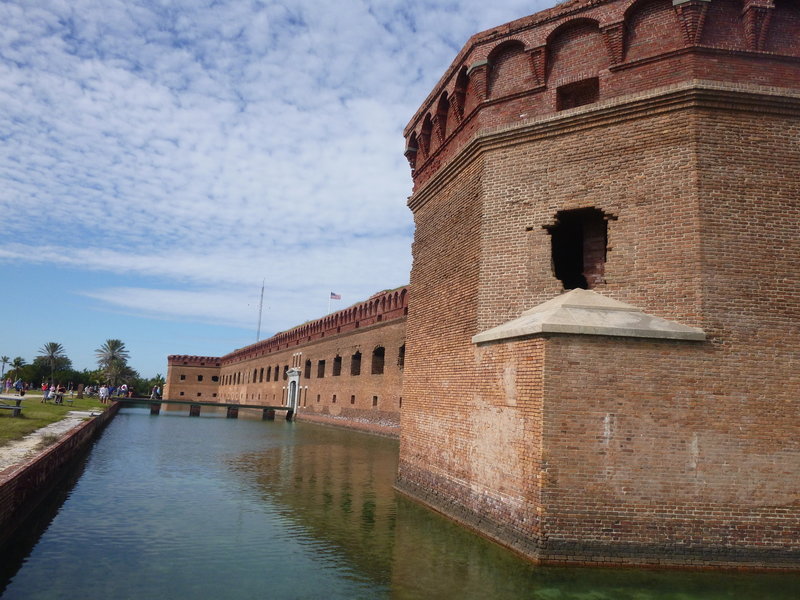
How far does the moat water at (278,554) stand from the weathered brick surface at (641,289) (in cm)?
46

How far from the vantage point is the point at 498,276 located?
27.7 feet

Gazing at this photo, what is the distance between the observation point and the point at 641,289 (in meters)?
7.39

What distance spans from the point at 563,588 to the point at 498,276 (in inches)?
161

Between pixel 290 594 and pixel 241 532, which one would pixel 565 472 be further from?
pixel 241 532

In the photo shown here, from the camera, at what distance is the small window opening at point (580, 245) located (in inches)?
328

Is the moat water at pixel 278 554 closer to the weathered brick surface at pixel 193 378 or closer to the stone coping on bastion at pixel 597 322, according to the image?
the stone coping on bastion at pixel 597 322

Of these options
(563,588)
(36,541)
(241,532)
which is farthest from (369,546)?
(36,541)

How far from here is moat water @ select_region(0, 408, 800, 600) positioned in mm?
5766

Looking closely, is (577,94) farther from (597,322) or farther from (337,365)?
(337,365)

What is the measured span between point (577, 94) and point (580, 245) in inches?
91.5

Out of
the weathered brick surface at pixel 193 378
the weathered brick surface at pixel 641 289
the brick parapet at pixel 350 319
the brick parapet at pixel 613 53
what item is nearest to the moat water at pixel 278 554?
the weathered brick surface at pixel 641 289

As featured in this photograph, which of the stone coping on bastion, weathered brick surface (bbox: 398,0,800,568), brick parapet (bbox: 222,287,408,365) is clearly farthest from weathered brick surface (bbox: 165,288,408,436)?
the stone coping on bastion

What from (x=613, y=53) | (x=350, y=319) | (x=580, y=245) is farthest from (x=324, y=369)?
(x=613, y=53)

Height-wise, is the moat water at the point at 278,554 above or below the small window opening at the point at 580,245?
below
